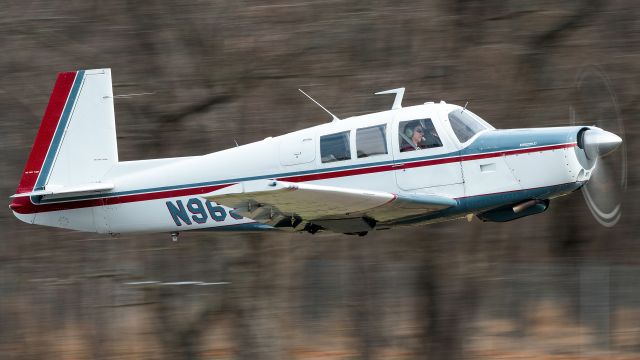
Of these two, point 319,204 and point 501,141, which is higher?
point 501,141

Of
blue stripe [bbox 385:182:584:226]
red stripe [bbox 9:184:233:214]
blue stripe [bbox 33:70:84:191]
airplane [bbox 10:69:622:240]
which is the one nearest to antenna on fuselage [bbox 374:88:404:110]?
airplane [bbox 10:69:622:240]

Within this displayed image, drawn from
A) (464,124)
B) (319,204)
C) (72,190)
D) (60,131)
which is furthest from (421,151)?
(60,131)

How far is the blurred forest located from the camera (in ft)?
35.5

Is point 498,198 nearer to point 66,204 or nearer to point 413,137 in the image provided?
point 413,137

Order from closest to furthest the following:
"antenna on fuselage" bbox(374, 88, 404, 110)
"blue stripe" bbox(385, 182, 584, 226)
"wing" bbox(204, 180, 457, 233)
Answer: "wing" bbox(204, 180, 457, 233), "blue stripe" bbox(385, 182, 584, 226), "antenna on fuselage" bbox(374, 88, 404, 110)

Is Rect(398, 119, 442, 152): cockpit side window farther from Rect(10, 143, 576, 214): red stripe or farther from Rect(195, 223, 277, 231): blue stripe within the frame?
Rect(195, 223, 277, 231): blue stripe

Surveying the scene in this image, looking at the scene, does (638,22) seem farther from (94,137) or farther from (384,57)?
(94,137)

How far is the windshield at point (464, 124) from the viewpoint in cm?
972

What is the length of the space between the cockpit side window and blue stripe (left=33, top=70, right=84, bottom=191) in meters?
3.70

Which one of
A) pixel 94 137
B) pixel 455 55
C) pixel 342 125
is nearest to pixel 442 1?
pixel 455 55

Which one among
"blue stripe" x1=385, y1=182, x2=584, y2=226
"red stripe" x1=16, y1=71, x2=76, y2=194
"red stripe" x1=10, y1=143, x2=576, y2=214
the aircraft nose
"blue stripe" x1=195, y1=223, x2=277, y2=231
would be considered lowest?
"blue stripe" x1=195, y1=223, x2=277, y2=231

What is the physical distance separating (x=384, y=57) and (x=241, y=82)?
5.55ft

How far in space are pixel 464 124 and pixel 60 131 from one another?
4378 mm

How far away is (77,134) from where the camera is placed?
1087cm
